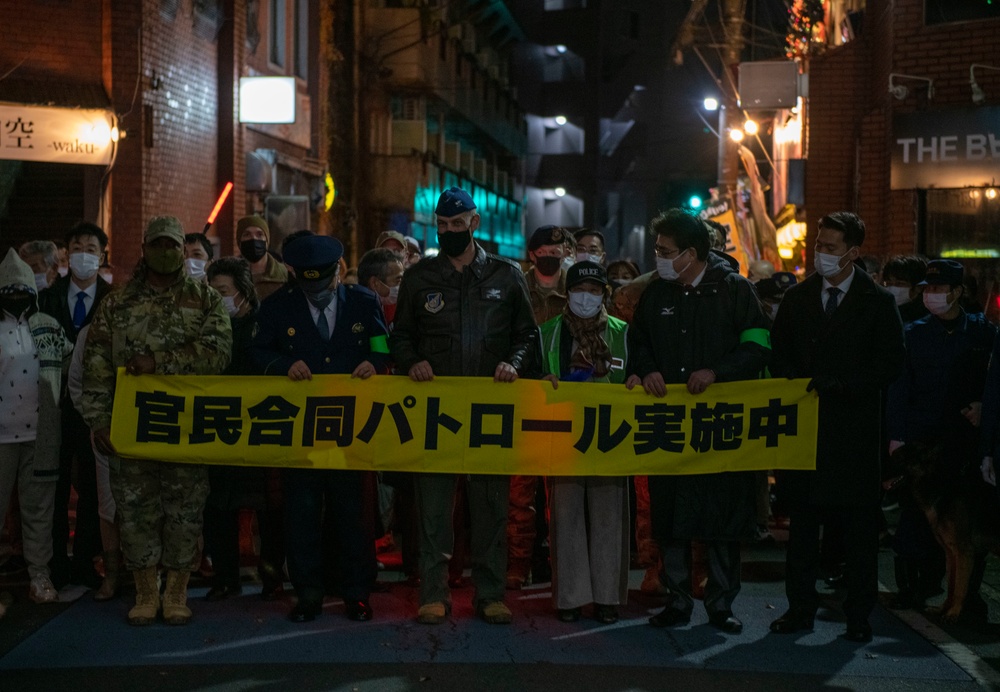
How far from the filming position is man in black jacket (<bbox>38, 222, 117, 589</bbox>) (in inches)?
314

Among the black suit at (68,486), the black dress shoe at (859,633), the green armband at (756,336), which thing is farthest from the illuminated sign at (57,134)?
the black dress shoe at (859,633)

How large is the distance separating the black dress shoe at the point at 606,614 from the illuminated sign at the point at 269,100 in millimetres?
13740

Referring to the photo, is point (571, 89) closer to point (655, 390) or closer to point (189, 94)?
point (189, 94)

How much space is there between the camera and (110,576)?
307 inches

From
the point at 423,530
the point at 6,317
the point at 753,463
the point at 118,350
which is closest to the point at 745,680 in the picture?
the point at 753,463

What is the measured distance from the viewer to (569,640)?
688 cm

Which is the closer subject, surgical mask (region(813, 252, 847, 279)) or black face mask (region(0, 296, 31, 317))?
surgical mask (region(813, 252, 847, 279))

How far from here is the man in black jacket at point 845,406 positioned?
23.1 feet

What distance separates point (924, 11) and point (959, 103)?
1313 millimetres

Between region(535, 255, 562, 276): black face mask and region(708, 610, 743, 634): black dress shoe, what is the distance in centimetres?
277

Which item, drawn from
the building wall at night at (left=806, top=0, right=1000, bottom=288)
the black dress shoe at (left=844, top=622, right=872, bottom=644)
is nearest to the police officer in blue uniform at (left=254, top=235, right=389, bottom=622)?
the black dress shoe at (left=844, top=622, right=872, bottom=644)

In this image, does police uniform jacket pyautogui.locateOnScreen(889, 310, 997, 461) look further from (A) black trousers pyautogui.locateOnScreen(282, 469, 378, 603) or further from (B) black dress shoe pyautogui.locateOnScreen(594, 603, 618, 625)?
(A) black trousers pyautogui.locateOnScreen(282, 469, 378, 603)

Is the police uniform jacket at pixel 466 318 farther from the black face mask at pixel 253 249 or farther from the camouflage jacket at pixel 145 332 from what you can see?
the black face mask at pixel 253 249

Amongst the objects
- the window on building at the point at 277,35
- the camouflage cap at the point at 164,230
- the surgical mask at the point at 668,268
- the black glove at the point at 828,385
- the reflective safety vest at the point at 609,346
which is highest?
the window on building at the point at 277,35
